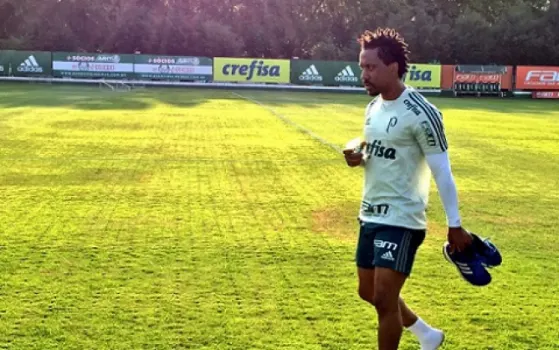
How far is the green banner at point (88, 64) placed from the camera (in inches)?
1864

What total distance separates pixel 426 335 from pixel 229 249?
3187 mm

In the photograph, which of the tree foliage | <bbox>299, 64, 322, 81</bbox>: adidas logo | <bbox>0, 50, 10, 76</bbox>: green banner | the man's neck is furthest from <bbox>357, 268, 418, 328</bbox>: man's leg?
the tree foliage

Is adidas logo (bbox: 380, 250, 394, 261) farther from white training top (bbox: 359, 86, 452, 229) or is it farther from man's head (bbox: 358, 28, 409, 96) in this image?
man's head (bbox: 358, 28, 409, 96)

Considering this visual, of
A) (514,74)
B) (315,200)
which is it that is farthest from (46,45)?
(315,200)

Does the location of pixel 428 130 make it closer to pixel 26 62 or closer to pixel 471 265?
pixel 471 265

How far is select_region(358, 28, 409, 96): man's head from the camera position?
4.41 m

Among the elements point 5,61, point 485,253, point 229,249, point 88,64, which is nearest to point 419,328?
point 485,253

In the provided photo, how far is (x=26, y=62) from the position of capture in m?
47.4

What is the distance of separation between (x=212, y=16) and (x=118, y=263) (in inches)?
2308

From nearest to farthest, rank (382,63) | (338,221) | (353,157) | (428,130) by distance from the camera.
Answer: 1. (428,130)
2. (382,63)
3. (353,157)
4. (338,221)

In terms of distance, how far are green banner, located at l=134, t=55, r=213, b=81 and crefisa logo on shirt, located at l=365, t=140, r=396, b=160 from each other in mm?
44139

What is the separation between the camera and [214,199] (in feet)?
34.2

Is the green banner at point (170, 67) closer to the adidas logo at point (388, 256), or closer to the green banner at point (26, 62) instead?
the green banner at point (26, 62)

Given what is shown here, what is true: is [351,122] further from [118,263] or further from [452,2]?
[452,2]
